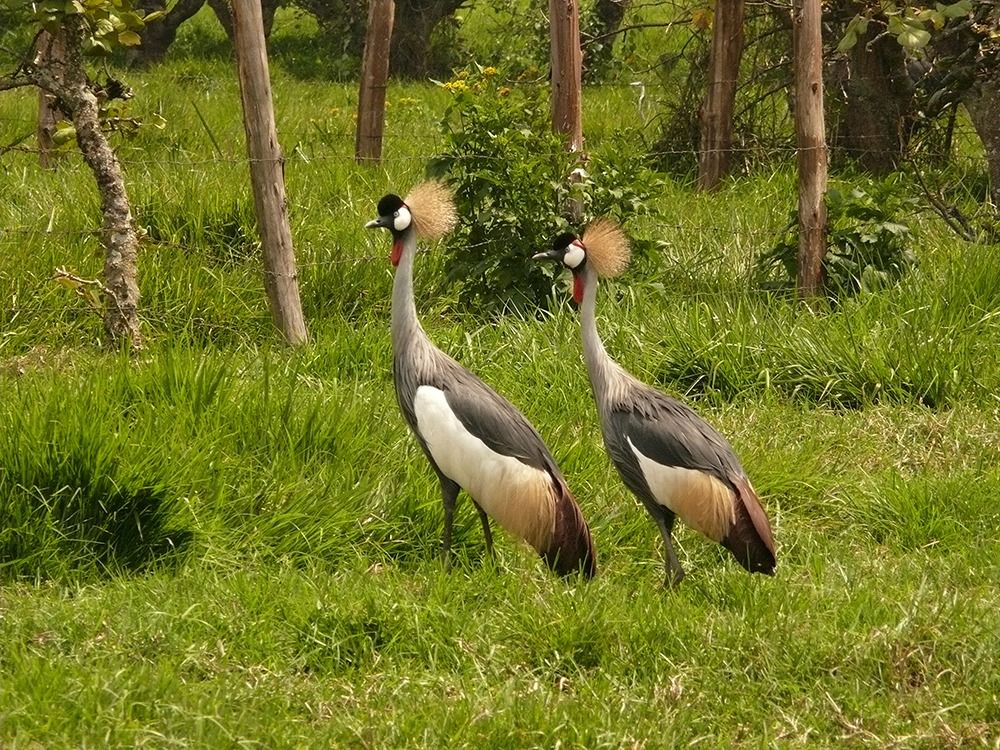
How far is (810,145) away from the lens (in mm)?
6746

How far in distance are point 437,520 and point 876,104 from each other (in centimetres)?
572

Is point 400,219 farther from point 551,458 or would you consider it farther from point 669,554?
point 669,554

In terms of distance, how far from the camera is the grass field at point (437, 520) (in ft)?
12.0

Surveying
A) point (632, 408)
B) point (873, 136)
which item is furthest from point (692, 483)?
point (873, 136)

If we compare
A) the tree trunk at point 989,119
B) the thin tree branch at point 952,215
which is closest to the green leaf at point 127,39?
the thin tree branch at point 952,215

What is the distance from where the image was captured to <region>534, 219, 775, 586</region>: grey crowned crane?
433 cm

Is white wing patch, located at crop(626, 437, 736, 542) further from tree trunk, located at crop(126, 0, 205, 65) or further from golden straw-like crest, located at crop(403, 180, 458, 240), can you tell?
tree trunk, located at crop(126, 0, 205, 65)

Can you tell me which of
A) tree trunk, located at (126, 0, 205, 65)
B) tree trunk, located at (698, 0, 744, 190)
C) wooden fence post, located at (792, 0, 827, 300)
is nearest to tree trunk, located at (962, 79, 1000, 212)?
wooden fence post, located at (792, 0, 827, 300)

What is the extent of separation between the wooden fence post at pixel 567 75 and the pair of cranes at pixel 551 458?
2200 millimetres

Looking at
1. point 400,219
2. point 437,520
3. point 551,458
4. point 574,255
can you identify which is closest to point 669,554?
point 551,458

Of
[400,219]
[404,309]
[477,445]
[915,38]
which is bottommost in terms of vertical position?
[477,445]

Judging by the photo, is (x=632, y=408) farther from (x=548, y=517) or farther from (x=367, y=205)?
(x=367, y=205)

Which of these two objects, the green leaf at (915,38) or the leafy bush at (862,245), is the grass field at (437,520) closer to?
the leafy bush at (862,245)

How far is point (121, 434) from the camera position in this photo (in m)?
4.59
